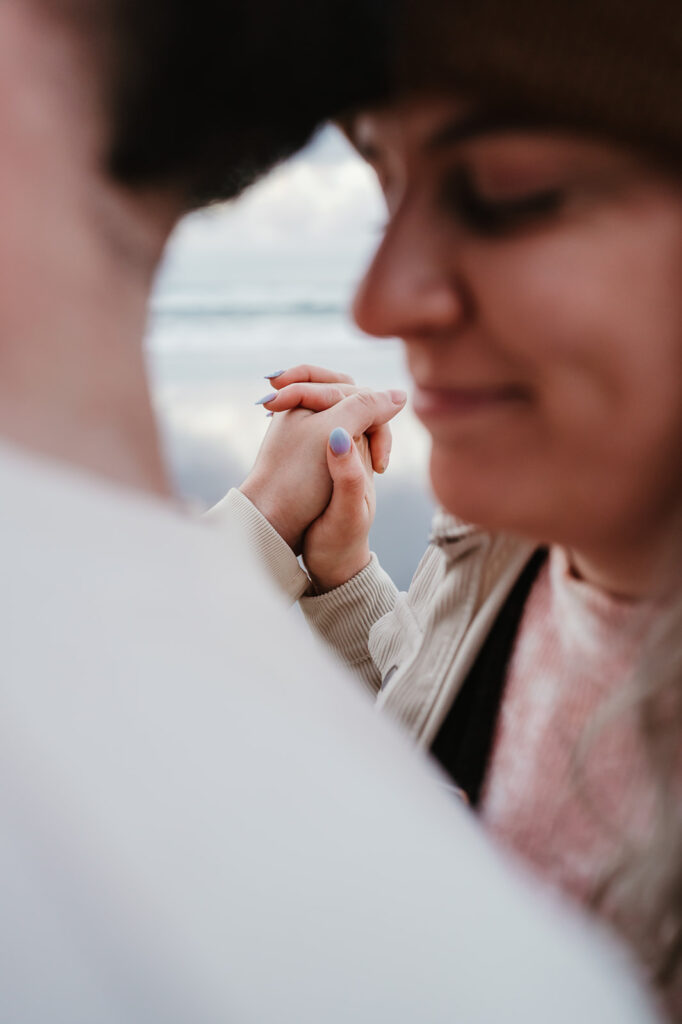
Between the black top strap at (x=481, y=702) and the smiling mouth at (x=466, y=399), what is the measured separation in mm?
278

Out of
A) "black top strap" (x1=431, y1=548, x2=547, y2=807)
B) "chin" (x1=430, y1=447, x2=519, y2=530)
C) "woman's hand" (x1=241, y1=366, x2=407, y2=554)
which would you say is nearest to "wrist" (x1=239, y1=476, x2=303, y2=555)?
"woman's hand" (x1=241, y1=366, x2=407, y2=554)

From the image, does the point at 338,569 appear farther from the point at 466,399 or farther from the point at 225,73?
the point at 225,73

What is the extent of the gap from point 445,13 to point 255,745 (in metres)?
0.28

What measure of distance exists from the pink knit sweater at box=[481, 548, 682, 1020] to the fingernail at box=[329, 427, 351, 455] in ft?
0.84

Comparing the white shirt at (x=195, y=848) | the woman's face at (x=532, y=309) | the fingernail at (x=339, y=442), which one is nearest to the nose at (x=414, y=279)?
the woman's face at (x=532, y=309)

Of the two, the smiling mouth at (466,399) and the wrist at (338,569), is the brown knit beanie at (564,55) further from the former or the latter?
the wrist at (338,569)

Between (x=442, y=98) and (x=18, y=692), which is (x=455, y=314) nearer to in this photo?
(x=442, y=98)

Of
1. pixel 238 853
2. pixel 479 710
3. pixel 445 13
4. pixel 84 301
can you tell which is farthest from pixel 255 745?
pixel 479 710

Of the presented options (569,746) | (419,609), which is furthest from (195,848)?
(419,609)

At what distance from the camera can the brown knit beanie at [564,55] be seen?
31cm

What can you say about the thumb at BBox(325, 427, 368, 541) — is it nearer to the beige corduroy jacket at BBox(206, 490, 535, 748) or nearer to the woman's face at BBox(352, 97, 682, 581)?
the beige corduroy jacket at BBox(206, 490, 535, 748)

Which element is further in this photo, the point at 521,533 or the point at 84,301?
the point at 521,533

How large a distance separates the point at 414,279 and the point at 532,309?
6 centimetres

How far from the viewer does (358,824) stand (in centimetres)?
26
